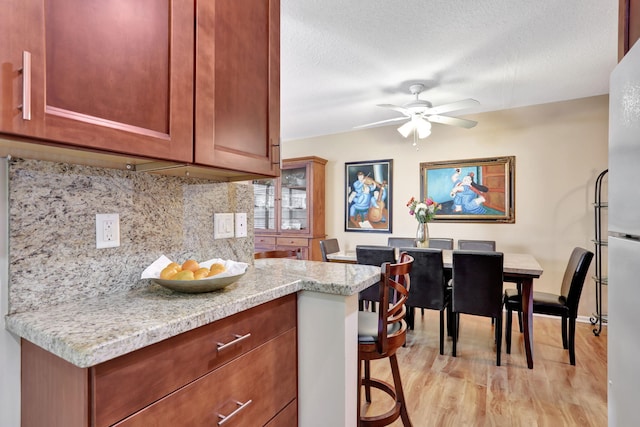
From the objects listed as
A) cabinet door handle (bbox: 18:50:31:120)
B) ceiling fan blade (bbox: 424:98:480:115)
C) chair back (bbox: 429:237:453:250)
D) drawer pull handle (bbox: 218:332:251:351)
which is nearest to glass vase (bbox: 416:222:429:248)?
chair back (bbox: 429:237:453:250)

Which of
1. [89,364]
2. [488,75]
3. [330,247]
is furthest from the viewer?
[330,247]

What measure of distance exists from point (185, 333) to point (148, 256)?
1.54 ft

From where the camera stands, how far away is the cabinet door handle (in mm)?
676

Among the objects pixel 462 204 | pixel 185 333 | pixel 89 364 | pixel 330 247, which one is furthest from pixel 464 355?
pixel 89 364

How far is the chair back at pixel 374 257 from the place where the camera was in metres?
2.93

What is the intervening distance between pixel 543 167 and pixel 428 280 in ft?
7.02

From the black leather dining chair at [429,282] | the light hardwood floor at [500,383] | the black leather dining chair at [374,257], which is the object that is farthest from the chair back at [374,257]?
the light hardwood floor at [500,383]

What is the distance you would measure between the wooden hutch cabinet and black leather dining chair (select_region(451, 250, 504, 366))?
7.98ft

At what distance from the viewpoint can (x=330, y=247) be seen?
12.6 ft

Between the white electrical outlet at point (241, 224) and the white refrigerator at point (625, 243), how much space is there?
1363 millimetres

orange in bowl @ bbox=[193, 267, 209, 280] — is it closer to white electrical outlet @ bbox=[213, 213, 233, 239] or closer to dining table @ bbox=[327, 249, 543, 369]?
white electrical outlet @ bbox=[213, 213, 233, 239]

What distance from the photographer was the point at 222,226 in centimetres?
150

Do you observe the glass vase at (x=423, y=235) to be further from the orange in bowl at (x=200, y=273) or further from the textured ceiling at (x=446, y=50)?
the orange in bowl at (x=200, y=273)

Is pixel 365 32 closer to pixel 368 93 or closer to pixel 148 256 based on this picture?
pixel 368 93
